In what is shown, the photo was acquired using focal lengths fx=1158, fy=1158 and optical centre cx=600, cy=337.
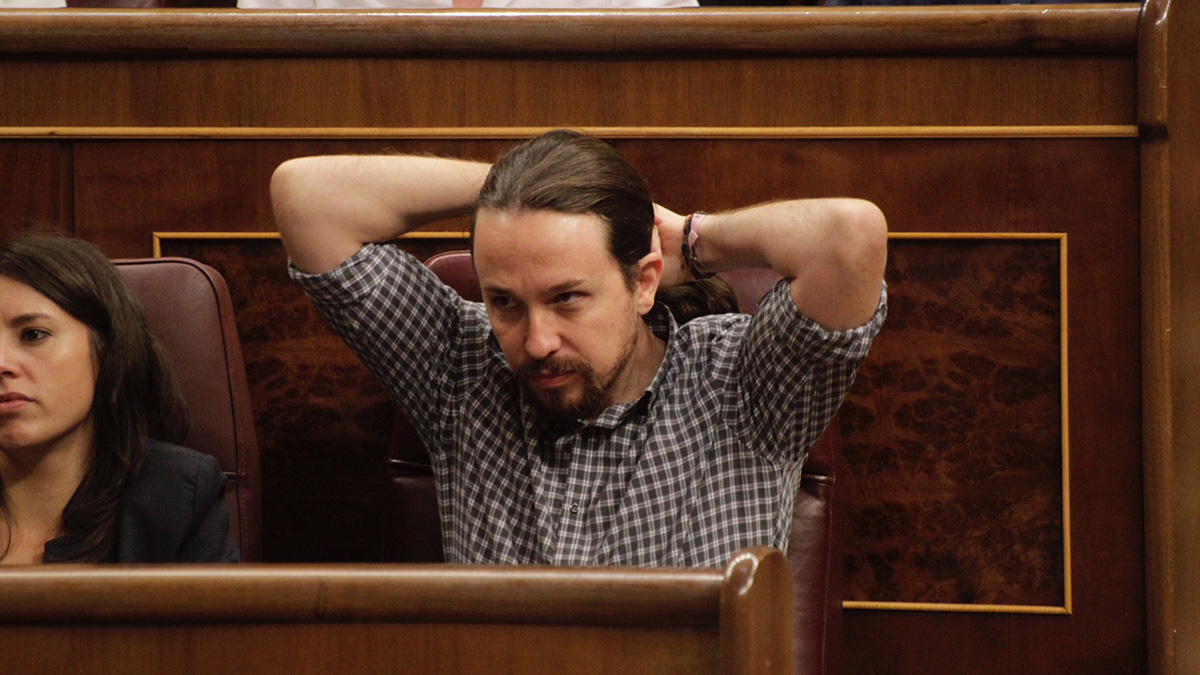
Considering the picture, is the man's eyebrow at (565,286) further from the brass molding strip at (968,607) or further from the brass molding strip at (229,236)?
the brass molding strip at (968,607)

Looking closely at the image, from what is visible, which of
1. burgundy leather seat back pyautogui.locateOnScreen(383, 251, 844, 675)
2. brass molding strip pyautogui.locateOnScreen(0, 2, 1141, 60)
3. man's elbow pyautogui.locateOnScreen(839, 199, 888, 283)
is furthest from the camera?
brass molding strip pyautogui.locateOnScreen(0, 2, 1141, 60)

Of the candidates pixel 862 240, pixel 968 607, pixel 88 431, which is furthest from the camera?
pixel 968 607

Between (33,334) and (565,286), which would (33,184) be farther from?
(565,286)

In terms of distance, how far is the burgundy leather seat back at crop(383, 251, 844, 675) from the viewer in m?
1.02

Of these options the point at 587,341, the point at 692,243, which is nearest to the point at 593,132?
the point at 692,243

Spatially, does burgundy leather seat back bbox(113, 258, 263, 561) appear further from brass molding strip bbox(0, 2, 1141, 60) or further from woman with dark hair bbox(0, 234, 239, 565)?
brass molding strip bbox(0, 2, 1141, 60)

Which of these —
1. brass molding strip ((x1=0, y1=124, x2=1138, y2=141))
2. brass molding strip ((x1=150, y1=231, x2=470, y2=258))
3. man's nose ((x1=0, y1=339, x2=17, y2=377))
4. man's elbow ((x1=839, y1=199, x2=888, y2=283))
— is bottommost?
man's nose ((x1=0, y1=339, x2=17, y2=377))

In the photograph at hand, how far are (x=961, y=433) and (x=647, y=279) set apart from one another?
39 cm

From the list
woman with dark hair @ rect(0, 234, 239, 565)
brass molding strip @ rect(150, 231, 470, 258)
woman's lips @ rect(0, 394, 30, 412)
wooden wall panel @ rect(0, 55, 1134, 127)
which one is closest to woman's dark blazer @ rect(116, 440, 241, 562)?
woman with dark hair @ rect(0, 234, 239, 565)

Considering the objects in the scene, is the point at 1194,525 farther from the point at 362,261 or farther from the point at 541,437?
the point at 362,261

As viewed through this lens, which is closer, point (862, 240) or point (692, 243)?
point (862, 240)

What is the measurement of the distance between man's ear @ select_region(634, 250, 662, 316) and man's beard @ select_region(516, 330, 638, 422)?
0.03 meters

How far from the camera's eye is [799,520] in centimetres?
105

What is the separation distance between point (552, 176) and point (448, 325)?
21 centimetres
